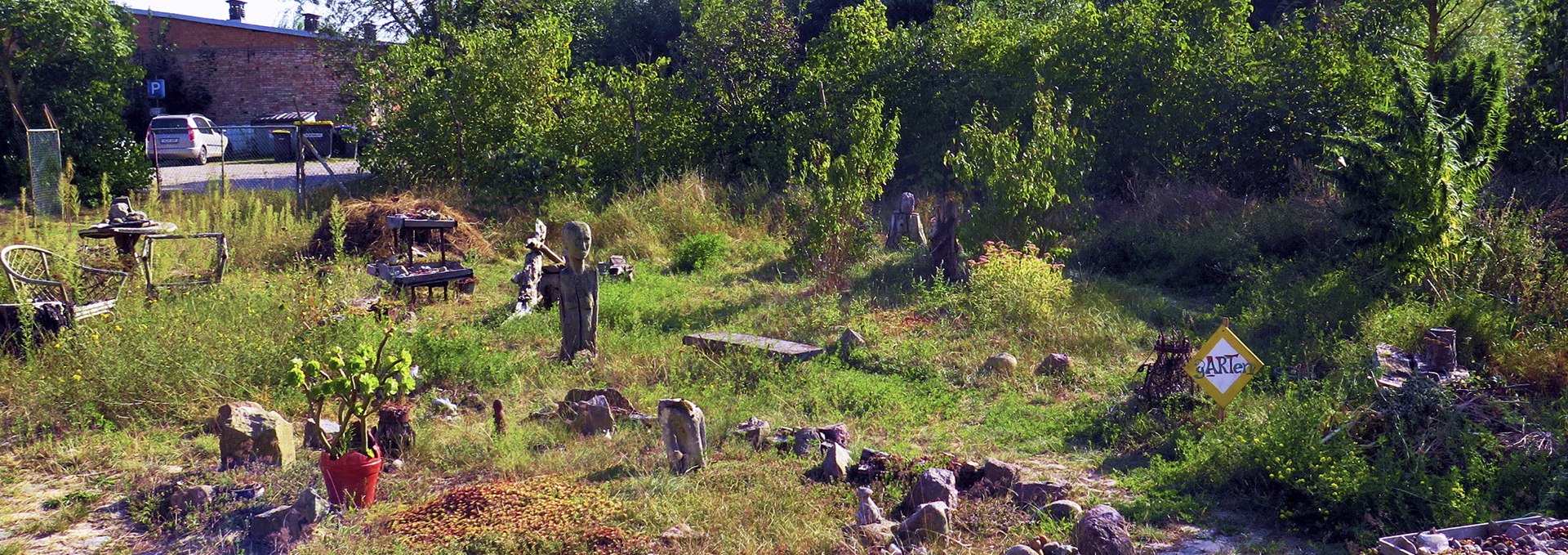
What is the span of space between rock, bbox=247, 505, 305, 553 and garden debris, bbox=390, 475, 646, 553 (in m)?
0.40

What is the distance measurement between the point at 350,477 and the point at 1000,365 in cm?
442

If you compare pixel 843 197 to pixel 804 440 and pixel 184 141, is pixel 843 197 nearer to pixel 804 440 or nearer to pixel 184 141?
pixel 804 440

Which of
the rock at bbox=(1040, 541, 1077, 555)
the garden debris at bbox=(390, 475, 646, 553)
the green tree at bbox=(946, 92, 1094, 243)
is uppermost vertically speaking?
the green tree at bbox=(946, 92, 1094, 243)

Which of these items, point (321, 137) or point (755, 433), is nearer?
point (755, 433)

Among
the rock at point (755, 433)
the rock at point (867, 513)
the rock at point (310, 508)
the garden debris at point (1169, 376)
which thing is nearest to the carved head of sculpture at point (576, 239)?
the rock at point (755, 433)

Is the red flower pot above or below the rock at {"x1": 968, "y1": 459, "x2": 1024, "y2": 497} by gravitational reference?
below

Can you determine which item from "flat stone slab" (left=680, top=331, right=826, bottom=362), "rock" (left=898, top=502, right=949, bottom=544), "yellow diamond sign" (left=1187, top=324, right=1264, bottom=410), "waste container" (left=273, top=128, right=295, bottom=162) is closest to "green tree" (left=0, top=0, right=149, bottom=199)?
Answer: "waste container" (left=273, top=128, right=295, bottom=162)

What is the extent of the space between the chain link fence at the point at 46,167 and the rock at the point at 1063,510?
49.5 feet

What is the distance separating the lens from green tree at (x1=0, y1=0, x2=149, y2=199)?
16.8 metres

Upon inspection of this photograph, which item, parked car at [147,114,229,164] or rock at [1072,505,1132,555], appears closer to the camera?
rock at [1072,505,1132,555]

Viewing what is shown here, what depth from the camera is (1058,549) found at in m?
4.50

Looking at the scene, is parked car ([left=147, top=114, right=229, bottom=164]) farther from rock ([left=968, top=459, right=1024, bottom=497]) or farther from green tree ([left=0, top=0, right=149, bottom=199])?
rock ([left=968, top=459, right=1024, bottom=497])

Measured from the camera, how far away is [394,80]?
15406 mm

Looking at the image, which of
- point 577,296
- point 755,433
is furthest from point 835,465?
point 577,296
